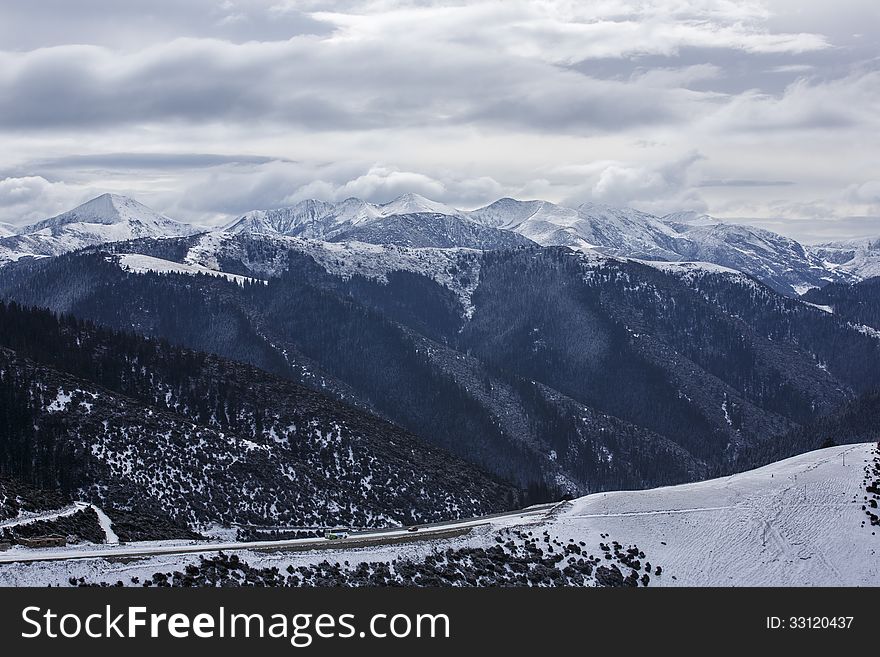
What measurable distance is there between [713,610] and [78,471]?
10105cm

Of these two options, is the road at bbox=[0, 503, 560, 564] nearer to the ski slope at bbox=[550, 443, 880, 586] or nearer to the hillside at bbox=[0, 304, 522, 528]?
the ski slope at bbox=[550, 443, 880, 586]

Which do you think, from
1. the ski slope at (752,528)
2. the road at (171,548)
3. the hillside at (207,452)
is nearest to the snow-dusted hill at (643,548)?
the ski slope at (752,528)

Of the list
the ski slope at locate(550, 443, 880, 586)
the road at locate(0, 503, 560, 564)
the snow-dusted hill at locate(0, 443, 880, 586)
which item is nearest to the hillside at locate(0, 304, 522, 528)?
the road at locate(0, 503, 560, 564)

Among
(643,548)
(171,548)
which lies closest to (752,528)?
(643,548)

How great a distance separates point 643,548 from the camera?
325 ft

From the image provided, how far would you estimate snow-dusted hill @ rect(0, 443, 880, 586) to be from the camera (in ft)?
256

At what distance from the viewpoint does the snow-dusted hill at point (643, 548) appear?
256 feet

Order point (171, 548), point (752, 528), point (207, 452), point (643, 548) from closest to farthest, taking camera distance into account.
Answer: point (171, 548) < point (643, 548) < point (752, 528) < point (207, 452)


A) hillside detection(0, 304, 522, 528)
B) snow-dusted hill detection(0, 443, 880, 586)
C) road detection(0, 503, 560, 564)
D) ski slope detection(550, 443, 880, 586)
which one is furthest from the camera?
hillside detection(0, 304, 522, 528)

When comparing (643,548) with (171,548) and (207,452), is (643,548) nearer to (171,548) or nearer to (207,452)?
(171,548)

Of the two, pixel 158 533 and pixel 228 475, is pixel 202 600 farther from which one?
pixel 228 475

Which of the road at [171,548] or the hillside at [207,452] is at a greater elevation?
the road at [171,548]

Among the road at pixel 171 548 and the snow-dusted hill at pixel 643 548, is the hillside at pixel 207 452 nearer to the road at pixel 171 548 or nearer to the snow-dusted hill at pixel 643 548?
the road at pixel 171 548

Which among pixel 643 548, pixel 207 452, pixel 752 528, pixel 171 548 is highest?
pixel 171 548
